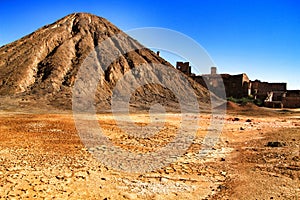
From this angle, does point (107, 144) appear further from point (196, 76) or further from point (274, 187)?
point (196, 76)

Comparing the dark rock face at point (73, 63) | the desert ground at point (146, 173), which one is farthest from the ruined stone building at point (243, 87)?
the desert ground at point (146, 173)

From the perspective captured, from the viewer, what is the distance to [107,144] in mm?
9195

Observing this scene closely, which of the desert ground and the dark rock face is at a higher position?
the dark rock face

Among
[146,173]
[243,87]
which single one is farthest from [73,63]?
[146,173]

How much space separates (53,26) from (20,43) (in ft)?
17.6

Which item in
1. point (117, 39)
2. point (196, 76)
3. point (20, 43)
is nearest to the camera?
point (20, 43)

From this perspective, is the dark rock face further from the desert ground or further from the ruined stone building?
the desert ground

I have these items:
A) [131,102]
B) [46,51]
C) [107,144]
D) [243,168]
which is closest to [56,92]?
[131,102]

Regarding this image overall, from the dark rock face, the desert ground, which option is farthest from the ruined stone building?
the desert ground

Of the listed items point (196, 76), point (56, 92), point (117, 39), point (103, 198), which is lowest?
point (103, 198)

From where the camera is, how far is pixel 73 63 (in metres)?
32.4

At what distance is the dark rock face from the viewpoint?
27.3 meters

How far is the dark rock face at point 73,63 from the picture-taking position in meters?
27.3

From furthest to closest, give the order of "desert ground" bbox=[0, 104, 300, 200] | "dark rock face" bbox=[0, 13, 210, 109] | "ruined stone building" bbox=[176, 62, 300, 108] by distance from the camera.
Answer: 1. "ruined stone building" bbox=[176, 62, 300, 108]
2. "dark rock face" bbox=[0, 13, 210, 109]
3. "desert ground" bbox=[0, 104, 300, 200]
